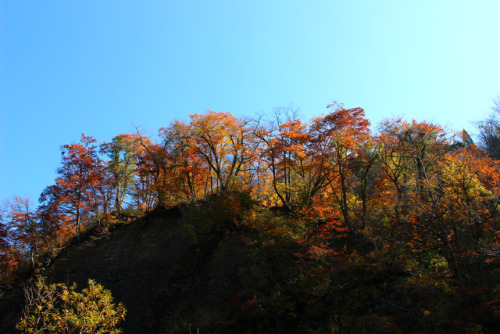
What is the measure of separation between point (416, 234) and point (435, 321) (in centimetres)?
428

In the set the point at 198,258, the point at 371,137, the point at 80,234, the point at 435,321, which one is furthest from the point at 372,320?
the point at 80,234

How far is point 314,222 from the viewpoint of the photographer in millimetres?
17938

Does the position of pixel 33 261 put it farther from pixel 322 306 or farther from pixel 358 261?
pixel 358 261

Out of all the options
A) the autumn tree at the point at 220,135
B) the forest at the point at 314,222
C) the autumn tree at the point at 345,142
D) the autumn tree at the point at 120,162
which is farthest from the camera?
the autumn tree at the point at 120,162

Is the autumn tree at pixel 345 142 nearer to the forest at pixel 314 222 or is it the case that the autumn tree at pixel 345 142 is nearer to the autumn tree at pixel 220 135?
the forest at pixel 314 222

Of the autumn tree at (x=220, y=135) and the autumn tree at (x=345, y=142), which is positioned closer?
the autumn tree at (x=345, y=142)

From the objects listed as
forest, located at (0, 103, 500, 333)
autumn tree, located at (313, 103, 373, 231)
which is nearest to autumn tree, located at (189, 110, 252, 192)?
forest, located at (0, 103, 500, 333)

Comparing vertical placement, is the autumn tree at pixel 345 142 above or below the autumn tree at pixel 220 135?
below

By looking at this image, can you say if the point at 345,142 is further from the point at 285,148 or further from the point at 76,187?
the point at 76,187

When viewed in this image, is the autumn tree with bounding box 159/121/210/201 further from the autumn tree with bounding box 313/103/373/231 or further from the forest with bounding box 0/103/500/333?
the autumn tree with bounding box 313/103/373/231

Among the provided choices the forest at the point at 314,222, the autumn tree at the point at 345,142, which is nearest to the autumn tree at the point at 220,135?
the forest at the point at 314,222

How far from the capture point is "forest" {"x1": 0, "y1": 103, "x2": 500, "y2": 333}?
36.4 ft

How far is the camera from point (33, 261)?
2006 cm

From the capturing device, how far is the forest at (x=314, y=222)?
1111cm
